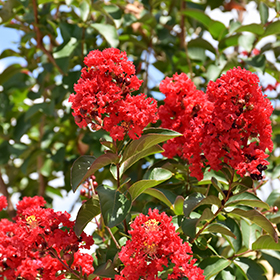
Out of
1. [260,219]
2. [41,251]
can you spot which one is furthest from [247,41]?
[41,251]

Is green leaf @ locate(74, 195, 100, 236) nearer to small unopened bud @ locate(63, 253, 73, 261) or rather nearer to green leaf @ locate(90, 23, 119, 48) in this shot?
small unopened bud @ locate(63, 253, 73, 261)

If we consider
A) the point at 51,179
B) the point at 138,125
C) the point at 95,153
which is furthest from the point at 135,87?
the point at 51,179

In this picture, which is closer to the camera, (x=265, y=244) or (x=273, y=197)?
(x=265, y=244)

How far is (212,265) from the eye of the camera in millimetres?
1121

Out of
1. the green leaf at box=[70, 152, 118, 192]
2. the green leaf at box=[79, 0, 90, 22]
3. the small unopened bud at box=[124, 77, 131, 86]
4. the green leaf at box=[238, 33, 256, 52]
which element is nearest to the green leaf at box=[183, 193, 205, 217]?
the green leaf at box=[70, 152, 118, 192]

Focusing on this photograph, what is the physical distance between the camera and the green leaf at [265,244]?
116cm

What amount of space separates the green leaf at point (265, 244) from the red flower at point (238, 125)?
30 centimetres

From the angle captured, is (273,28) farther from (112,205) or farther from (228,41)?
(112,205)

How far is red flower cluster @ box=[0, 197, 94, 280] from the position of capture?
3.14 ft

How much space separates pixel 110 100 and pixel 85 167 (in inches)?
8.4

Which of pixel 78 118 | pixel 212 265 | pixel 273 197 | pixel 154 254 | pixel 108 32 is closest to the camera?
pixel 154 254

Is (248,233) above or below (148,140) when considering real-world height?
below

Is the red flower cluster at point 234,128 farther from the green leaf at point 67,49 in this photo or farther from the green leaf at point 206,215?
the green leaf at point 67,49

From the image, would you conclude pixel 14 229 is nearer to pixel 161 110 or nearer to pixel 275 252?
pixel 161 110
